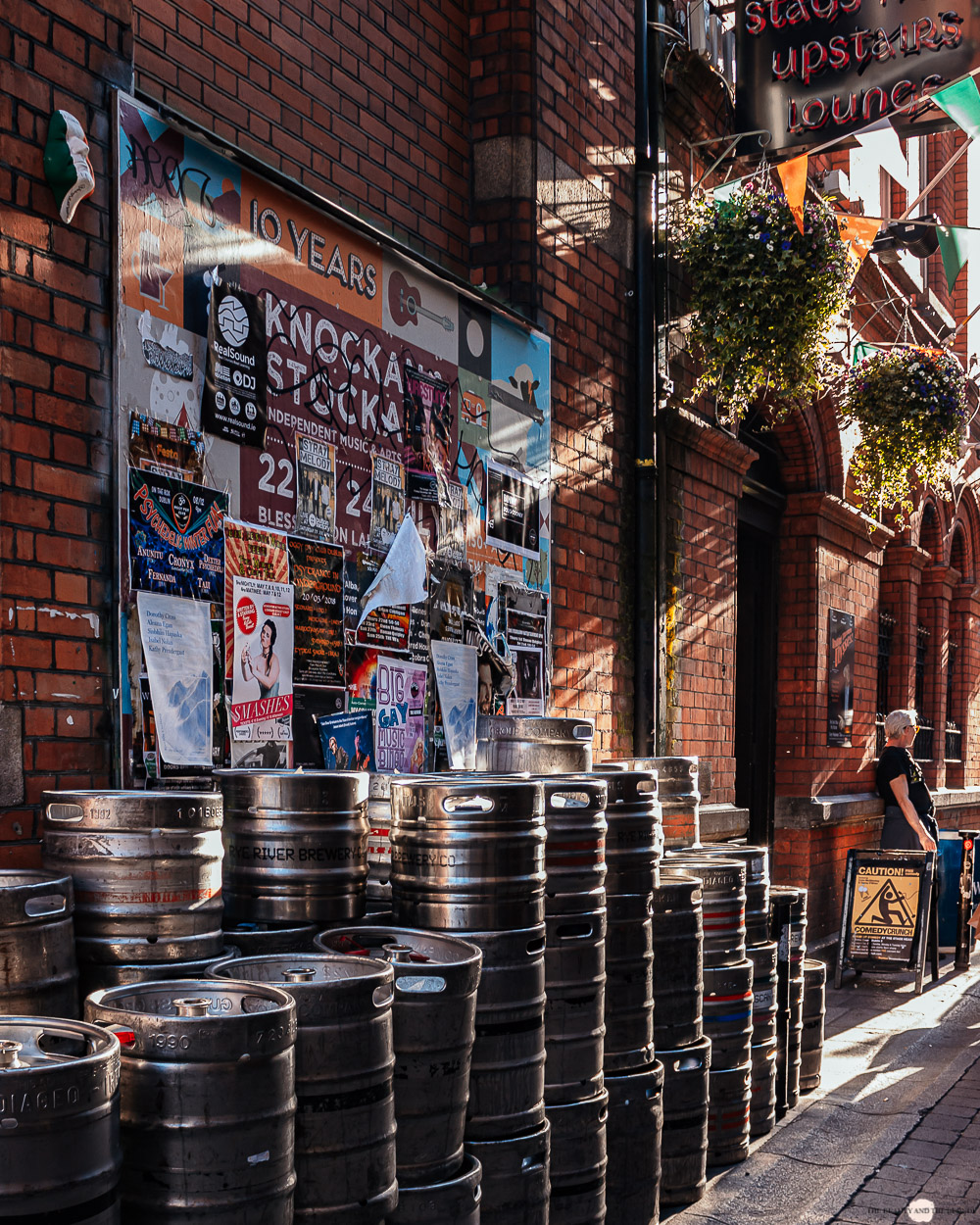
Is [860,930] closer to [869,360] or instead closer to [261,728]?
[869,360]

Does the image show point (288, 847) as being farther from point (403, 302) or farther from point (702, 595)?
point (702, 595)

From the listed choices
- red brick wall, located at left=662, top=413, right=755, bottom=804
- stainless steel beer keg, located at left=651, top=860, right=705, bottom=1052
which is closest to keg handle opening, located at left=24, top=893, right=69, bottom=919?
stainless steel beer keg, located at left=651, top=860, right=705, bottom=1052

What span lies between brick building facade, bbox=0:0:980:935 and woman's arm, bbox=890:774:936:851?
770 mm

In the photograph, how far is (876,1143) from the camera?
549 cm

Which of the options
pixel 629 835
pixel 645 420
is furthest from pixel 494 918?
pixel 645 420

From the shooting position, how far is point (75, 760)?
3.58 m

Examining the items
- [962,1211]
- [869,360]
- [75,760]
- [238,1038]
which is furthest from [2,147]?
[869,360]

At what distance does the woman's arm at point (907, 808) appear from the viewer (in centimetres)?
925

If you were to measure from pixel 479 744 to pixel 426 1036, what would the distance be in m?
2.23

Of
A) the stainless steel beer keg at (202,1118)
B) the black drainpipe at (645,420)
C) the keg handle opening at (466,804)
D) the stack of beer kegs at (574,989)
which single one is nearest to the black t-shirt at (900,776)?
the black drainpipe at (645,420)

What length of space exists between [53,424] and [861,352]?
7485 mm

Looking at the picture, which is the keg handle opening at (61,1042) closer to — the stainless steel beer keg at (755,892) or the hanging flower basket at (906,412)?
the stainless steel beer keg at (755,892)

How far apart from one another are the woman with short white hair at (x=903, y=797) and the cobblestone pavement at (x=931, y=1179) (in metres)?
3.50

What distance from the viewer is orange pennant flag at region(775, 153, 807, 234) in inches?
275
